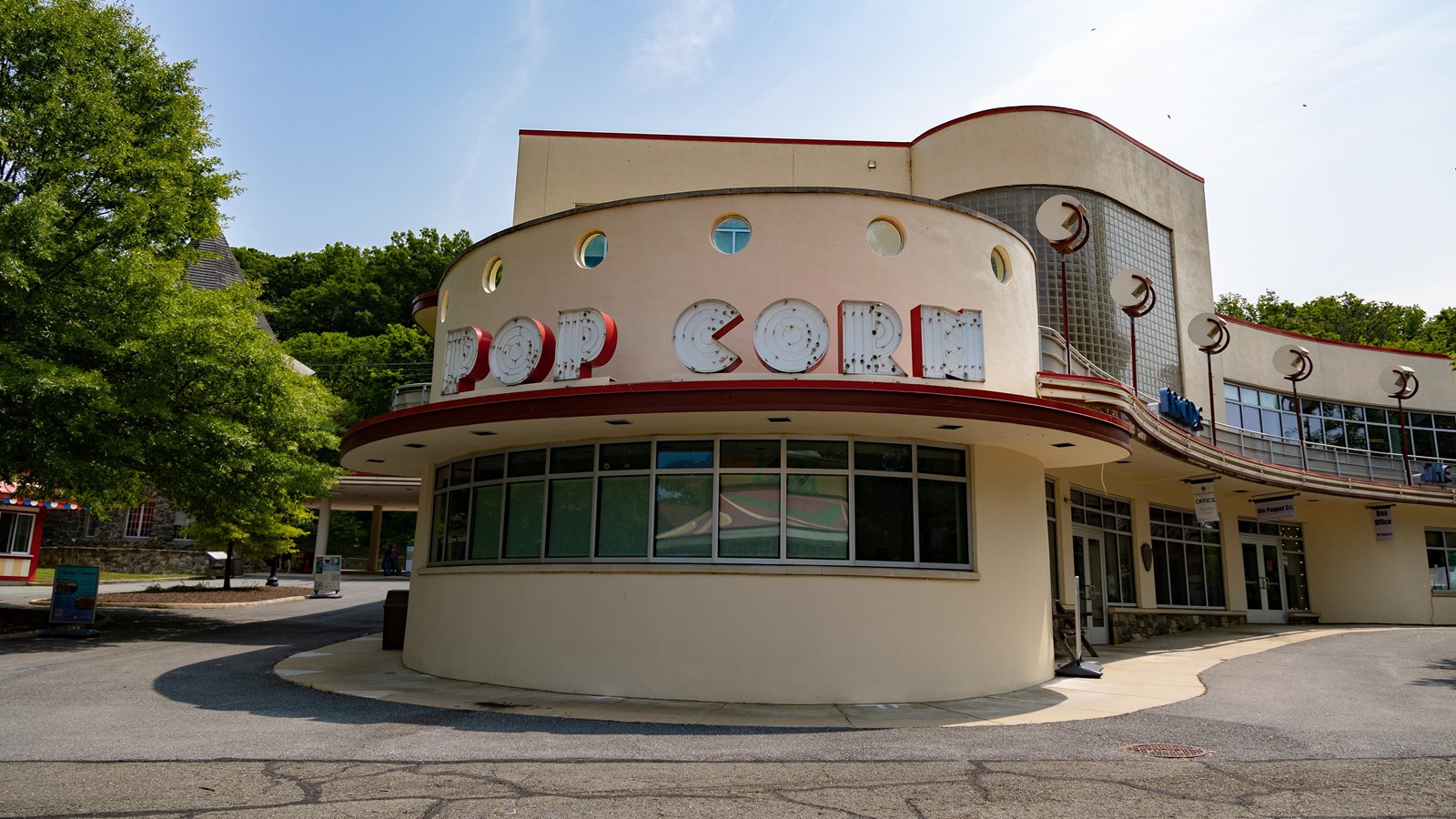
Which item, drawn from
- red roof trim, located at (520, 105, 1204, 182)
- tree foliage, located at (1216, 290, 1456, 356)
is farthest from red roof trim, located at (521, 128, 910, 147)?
tree foliage, located at (1216, 290, 1456, 356)

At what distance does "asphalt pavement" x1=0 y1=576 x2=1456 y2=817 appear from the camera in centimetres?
573

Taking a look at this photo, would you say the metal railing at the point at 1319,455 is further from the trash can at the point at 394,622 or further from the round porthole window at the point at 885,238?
the trash can at the point at 394,622

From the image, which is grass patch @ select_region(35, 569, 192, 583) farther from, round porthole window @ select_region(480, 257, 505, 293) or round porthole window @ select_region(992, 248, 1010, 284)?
round porthole window @ select_region(992, 248, 1010, 284)

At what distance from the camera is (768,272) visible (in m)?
11.6

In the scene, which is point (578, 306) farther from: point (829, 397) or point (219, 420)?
point (219, 420)

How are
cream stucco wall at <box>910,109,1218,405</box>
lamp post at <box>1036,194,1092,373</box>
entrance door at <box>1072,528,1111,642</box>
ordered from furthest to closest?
cream stucco wall at <box>910,109,1218,405</box> < entrance door at <box>1072,528,1111,642</box> < lamp post at <box>1036,194,1092,373</box>

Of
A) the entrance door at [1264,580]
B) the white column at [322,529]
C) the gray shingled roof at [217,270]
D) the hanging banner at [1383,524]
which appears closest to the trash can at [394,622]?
the entrance door at [1264,580]

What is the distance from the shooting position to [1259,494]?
22.0 m

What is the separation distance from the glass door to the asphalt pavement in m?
12.6

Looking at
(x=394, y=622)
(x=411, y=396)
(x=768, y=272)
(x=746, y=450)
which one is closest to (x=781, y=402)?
(x=746, y=450)

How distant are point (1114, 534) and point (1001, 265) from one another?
7978 millimetres

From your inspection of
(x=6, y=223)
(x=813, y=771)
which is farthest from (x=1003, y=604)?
(x=6, y=223)

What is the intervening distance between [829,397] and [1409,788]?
565 cm

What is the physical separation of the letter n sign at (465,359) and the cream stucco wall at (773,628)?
256cm
